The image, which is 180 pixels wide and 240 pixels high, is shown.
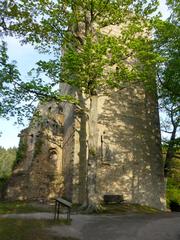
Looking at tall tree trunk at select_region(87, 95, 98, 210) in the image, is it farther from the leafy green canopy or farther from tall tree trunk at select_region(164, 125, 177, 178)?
tall tree trunk at select_region(164, 125, 177, 178)

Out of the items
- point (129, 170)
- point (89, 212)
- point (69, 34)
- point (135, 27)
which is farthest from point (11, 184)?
point (135, 27)

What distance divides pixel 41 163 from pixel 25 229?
647 inches

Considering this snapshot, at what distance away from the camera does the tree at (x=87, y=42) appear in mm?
17141

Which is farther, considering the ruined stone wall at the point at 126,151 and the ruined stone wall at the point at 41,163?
the ruined stone wall at the point at 41,163

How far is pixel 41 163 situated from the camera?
2684 centimetres

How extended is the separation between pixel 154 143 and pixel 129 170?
11.8 ft

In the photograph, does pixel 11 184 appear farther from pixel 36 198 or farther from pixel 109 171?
pixel 109 171

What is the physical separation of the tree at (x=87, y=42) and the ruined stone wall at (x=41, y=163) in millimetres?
6425

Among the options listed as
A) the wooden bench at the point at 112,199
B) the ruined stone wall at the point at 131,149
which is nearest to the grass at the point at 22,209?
the wooden bench at the point at 112,199

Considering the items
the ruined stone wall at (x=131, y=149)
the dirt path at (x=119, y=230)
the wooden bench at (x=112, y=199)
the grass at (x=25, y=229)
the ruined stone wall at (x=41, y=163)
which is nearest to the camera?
the grass at (x=25, y=229)

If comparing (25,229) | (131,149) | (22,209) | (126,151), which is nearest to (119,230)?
(25,229)

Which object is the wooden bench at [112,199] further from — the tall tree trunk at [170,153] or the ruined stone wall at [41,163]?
the tall tree trunk at [170,153]

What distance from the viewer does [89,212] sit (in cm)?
1627

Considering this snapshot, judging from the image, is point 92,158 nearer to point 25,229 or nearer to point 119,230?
point 119,230
